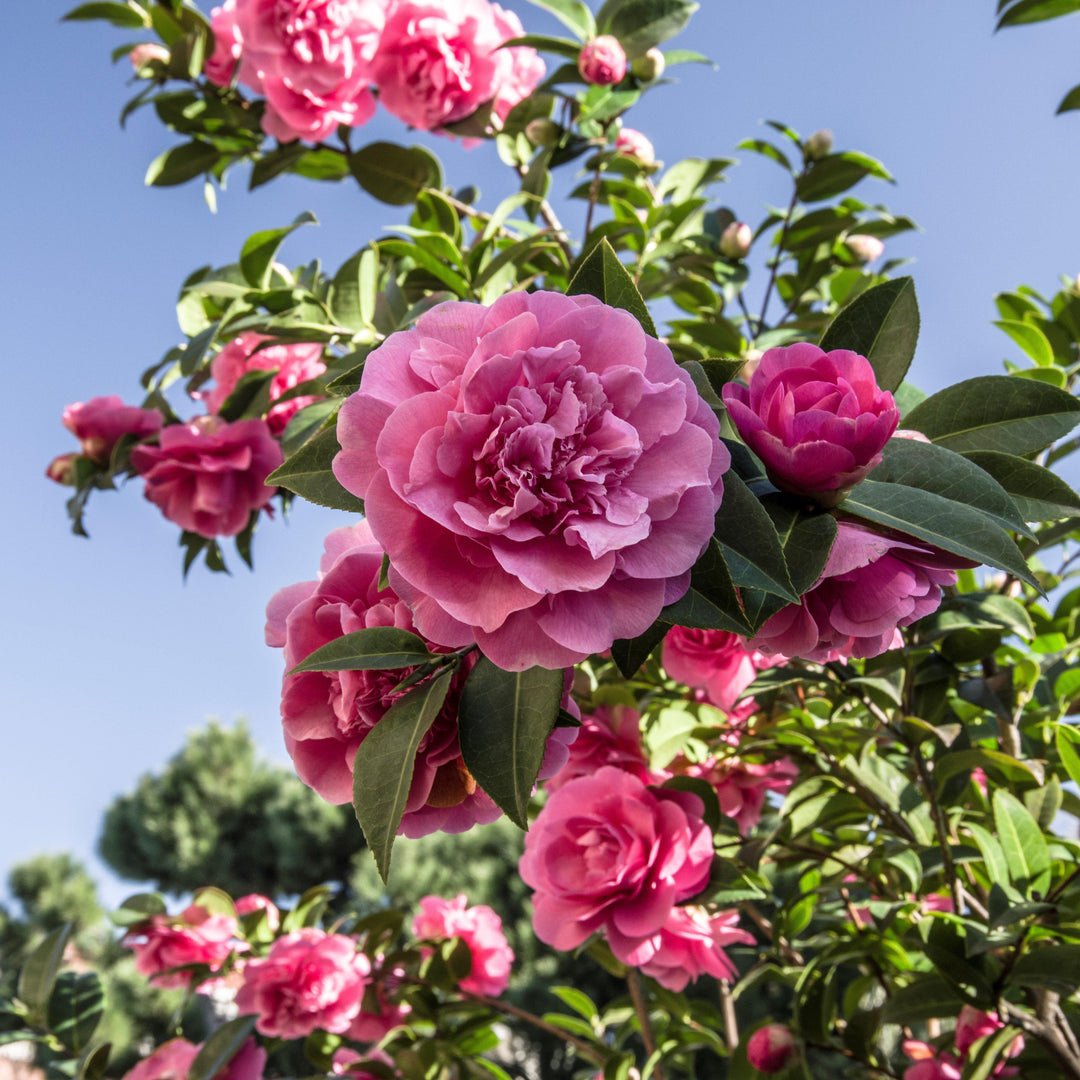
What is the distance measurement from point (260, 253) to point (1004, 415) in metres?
0.76

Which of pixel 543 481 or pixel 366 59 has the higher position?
pixel 366 59

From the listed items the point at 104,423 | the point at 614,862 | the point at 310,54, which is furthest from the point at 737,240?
the point at 104,423

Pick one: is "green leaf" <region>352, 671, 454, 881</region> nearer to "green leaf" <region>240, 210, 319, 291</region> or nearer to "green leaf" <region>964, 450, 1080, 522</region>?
"green leaf" <region>964, 450, 1080, 522</region>

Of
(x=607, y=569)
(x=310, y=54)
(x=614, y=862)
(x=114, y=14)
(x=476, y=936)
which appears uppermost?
(x=114, y=14)

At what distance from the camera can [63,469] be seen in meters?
1.35

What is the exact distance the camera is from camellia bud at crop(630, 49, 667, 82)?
1.08 metres

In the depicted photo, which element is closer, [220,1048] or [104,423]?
[220,1048]

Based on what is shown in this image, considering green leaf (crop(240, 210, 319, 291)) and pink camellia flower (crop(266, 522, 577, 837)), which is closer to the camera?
pink camellia flower (crop(266, 522, 577, 837))

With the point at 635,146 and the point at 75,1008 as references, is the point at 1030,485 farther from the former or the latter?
the point at 75,1008

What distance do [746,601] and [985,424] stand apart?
230 millimetres

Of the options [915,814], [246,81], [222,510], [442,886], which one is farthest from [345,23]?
[442,886]

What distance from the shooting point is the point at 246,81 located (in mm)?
1216

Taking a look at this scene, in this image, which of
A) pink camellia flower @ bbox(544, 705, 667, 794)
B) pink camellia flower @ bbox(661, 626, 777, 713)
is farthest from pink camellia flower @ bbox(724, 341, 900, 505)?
pink camellia flower @ bbox(544, 705, 667, 794)

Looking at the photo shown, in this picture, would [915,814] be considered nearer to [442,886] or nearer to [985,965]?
[985,965]
